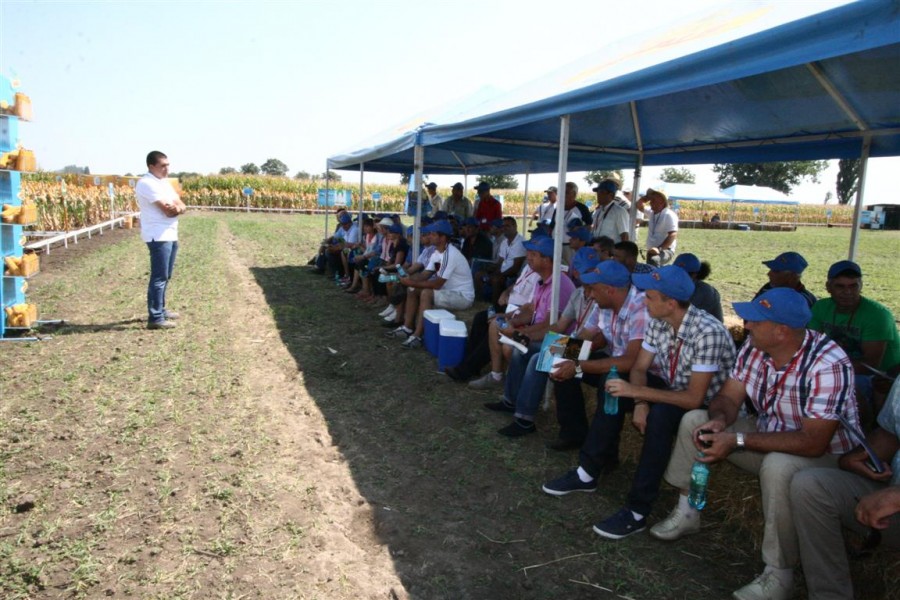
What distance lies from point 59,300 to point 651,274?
8441mm

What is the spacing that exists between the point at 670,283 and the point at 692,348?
0.38 meters

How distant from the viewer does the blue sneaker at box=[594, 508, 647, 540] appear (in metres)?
3.20

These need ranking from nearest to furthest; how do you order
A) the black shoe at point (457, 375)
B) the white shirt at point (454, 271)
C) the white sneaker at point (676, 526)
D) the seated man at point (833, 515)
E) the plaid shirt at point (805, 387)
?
1. the seated man at point (833, 515)
2. the plaid shirt at point (805, 387)
3. the white sneaker at point (676, 526)
4. the black shoe at point (457, 375)
5. the white shirt at point (454, 271)

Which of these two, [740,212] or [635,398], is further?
[740,212]

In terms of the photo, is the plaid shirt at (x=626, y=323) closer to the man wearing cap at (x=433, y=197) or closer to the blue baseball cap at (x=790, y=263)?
the blue baseball cap at (x=790, y=263)

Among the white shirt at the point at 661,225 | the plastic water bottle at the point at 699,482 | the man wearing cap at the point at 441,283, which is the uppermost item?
the white shirt at the point at 661,225

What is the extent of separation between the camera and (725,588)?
9.32ft

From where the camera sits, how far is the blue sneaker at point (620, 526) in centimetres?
320

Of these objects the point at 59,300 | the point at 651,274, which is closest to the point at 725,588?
the point at 651,274

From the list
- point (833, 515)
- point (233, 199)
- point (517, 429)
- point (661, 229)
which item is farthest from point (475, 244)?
point (233, 199)

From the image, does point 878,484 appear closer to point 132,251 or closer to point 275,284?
point 275,284

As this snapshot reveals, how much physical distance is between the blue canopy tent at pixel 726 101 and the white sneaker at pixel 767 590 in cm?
226

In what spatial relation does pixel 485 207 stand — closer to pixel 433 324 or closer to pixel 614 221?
pixel 614 221

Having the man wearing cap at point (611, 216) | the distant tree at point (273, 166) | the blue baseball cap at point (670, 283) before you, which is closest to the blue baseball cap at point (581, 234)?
the man wearing cap at point (611, 216)
